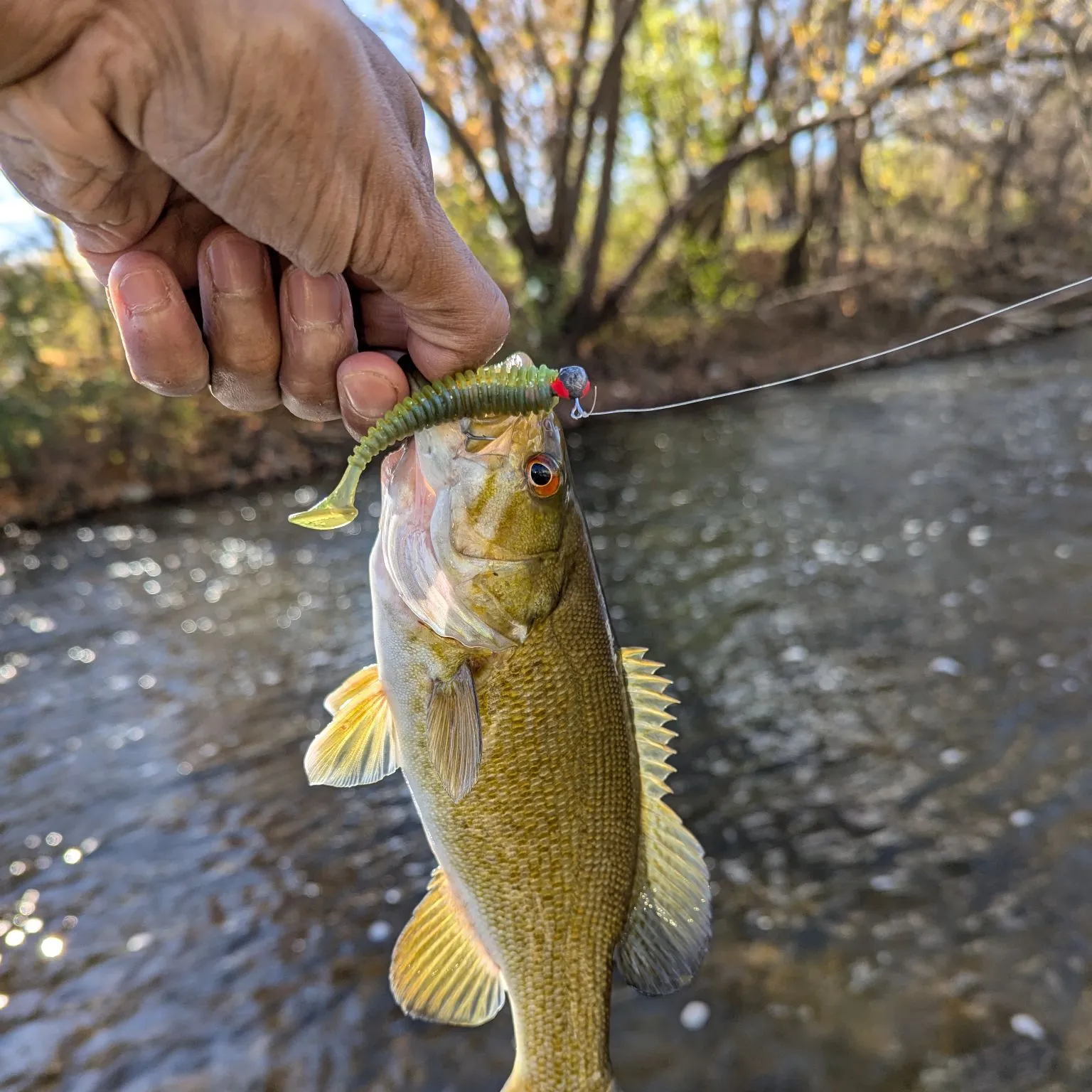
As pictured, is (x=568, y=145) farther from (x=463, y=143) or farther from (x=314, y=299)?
(x=314, y=299)

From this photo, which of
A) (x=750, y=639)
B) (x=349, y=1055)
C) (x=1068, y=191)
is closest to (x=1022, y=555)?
(x=750, y=639)

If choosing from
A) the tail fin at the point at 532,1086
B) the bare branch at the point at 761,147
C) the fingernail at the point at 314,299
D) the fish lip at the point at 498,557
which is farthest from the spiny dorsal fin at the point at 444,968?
the bare branch at the point at 761,147

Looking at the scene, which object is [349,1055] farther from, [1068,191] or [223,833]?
[1068,191]

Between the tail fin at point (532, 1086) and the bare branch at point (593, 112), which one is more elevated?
the bare branch at point (593, 112)

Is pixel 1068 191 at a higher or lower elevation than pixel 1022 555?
higher

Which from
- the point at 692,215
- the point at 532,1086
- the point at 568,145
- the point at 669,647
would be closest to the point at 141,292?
the point at 532,1086

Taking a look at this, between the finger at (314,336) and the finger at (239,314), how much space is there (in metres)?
0.03

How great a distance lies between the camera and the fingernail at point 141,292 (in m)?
2.03

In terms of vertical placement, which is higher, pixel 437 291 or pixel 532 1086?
pixel 437 291

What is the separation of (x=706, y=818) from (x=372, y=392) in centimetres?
383

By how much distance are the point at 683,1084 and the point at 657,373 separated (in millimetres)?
16967

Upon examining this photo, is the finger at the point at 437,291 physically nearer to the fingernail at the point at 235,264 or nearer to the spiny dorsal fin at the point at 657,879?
the fingernail at the point at 235,264

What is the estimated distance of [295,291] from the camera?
208 cm

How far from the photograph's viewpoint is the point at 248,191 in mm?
1671
